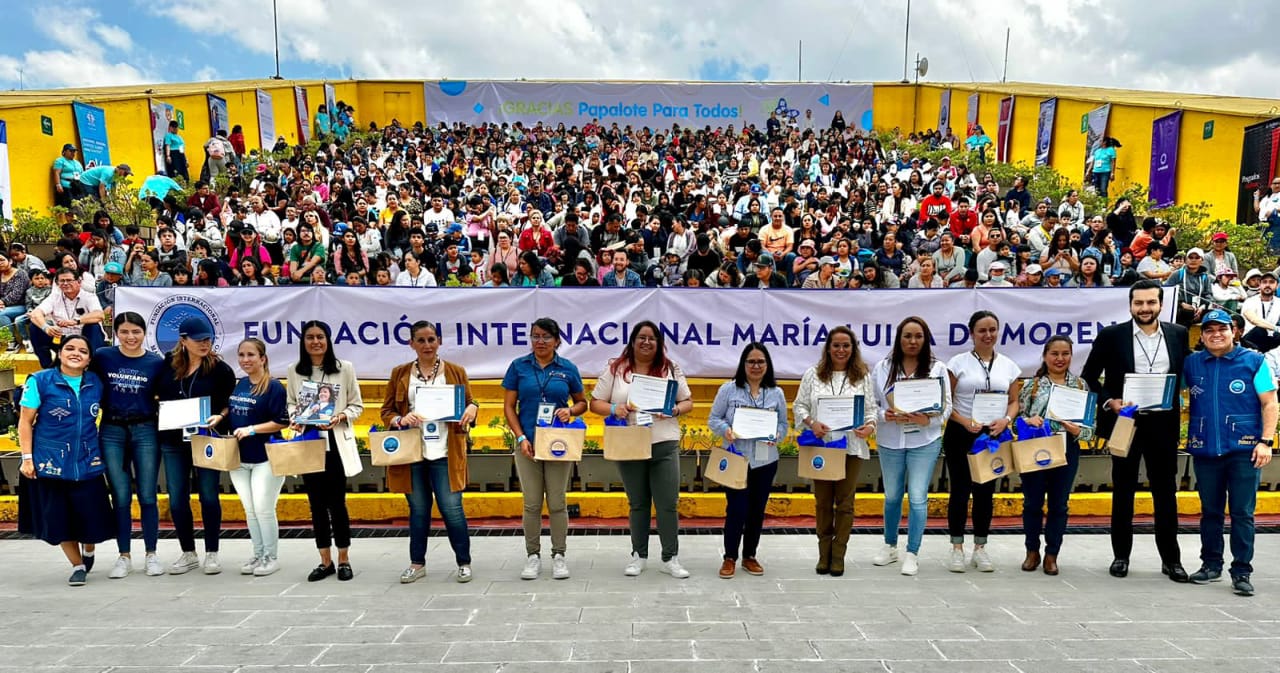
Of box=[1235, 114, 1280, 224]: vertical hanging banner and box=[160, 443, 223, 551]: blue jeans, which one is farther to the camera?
box=[1235, 114, 1280, 224]: vertical hanging banner

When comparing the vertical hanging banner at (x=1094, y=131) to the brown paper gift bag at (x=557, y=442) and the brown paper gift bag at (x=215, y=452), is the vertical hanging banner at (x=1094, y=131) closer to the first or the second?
the brown paper gift bag at (x=557, y=442)

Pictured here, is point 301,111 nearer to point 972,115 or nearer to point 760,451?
point 972,115

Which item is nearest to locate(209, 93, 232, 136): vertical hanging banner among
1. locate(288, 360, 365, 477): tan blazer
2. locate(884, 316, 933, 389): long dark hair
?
locate(288, 360, 365, 477): tan blazer

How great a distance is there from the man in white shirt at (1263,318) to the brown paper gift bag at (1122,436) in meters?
4.97

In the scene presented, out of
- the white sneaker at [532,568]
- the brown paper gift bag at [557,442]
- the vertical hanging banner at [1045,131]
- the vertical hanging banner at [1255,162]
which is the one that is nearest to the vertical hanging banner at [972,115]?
the vertical hanging banner at [1045,131]

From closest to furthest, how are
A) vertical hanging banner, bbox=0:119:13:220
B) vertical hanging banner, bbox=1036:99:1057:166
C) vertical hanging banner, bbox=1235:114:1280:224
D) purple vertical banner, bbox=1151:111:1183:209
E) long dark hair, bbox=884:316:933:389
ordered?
long dark hair, bbox=884:316:933:389 → vertical hanging banner, bbox=1235:114:1280:224 → vertical hanging banner, bbox=0:119:13:220 → purple vertical banner, bbox=1151:111:1183:209 → vertical hanging banner, bbox=1036:99:1057:166

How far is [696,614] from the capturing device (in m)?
4.40

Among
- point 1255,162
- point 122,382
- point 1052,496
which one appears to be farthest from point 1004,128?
point 122,382

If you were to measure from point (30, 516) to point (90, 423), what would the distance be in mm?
762

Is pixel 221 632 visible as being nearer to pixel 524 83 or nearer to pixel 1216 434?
pixel 1216 434

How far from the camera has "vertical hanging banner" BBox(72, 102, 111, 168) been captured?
15.8 metres

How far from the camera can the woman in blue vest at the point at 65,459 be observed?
4980mm

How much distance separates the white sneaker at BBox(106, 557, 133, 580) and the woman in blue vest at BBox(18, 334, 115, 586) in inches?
6.4

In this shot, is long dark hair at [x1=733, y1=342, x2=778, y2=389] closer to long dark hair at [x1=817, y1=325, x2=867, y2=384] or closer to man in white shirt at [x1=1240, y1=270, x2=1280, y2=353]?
long dark hair at [x1=817, y1=325, x2=867, y2=384]
